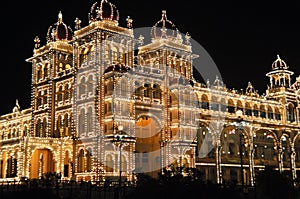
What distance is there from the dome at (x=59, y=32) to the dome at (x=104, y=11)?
284 inches

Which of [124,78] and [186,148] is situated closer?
[124,78]

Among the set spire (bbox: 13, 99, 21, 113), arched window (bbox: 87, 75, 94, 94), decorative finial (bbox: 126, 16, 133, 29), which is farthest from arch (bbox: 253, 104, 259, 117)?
spire (bbox: 13, 99, 21, 113)

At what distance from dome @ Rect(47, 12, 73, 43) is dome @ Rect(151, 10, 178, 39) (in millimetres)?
10972

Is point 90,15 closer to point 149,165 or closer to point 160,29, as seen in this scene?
point 160,29

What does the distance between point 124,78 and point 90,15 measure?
8920mm

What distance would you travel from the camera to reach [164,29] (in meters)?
58.3

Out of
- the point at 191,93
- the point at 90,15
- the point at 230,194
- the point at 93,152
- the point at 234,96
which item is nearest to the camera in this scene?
the point at 230,194

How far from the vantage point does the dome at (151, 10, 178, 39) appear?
5862cm

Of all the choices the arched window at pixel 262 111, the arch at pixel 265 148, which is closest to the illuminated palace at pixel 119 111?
the arch at pixel 265 148

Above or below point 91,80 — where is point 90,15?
above

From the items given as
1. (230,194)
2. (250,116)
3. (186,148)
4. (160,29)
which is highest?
(160,29)

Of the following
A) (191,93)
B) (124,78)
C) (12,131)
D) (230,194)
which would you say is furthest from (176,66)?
(230,194)

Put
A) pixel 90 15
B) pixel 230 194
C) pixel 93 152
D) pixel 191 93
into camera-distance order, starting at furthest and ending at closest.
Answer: pixel 191 93 < pixel 90 15 < pixel 93 152 < pixel 230 194

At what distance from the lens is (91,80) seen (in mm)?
52188
